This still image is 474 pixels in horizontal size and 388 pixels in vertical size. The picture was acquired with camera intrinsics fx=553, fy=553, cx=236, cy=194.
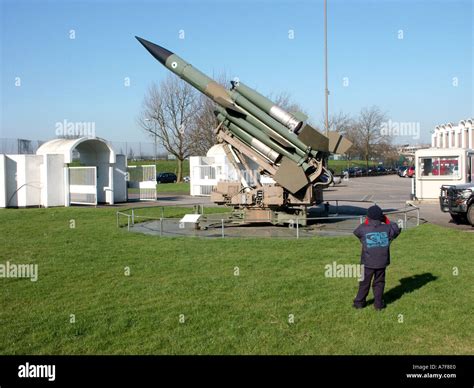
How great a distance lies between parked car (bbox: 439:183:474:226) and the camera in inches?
687

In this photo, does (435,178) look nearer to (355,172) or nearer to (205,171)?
(205,171)

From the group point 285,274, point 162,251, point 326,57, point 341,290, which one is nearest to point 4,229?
point 162,251

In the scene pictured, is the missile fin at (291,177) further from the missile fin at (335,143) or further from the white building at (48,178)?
the white building at (48,178)

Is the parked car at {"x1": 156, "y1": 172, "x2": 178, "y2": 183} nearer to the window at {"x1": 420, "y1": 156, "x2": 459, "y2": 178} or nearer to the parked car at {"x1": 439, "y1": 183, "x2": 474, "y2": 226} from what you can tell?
the window at {"x1": 420, "y1": 156, "x2": 459, "y2": 178}

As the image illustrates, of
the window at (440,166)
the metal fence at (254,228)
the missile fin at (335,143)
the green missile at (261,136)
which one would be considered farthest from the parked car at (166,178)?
the missile fin at (335,143)

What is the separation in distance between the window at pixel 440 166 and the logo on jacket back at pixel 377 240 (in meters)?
19.9

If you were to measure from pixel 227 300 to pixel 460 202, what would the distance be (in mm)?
11787

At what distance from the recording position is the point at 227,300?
8555mm

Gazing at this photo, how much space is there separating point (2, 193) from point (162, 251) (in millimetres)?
18031

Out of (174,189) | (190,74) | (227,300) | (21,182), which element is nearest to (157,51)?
(190,74)

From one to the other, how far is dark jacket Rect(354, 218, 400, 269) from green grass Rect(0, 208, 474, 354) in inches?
27.5

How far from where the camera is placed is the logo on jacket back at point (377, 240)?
26.1 ft

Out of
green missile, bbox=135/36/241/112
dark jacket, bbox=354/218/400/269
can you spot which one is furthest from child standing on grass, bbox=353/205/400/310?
green missile, bbox=135/36/241/112

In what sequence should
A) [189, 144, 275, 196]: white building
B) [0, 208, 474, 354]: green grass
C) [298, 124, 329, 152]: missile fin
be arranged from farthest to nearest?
1. [189, 144, 275, 196]: white building
2. [298, 124, 329, 152]: missile fin
3. [0, 208, 474, 354]: green grass
